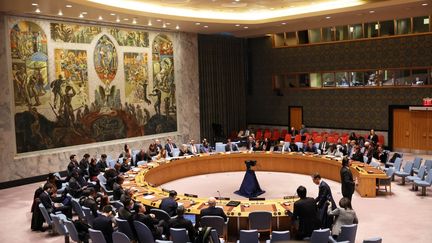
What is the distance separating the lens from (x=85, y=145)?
17.6 m

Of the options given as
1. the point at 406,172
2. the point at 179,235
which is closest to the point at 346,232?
the point at 179,235

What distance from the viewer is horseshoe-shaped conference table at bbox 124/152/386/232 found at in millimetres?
Answer: 8969

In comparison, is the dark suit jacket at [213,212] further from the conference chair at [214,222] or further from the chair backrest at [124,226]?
the chair backrest at [124,226]

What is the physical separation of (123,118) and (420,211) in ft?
41.1

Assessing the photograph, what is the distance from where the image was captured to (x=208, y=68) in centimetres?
2353

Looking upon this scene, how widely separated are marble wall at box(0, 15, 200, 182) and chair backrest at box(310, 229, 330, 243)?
463 inches

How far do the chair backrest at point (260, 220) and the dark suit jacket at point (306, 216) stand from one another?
2.60 feet

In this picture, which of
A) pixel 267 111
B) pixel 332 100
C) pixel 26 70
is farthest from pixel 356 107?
pixel 26 70

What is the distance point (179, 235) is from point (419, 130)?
1571cm

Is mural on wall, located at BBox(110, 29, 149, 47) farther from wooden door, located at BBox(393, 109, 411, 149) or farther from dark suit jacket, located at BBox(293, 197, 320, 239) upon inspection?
dark suit jacket, located at BBox(293, 197, 320, 239)

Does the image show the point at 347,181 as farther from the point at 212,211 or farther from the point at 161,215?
the point at 161,215

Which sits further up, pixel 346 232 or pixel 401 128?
pixel 401 128

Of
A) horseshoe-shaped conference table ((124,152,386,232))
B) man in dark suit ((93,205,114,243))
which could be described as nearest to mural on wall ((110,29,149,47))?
horseshoe-shaped conference table ((124,152,386,232))

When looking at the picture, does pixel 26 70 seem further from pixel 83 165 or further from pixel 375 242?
pixel 375 242
